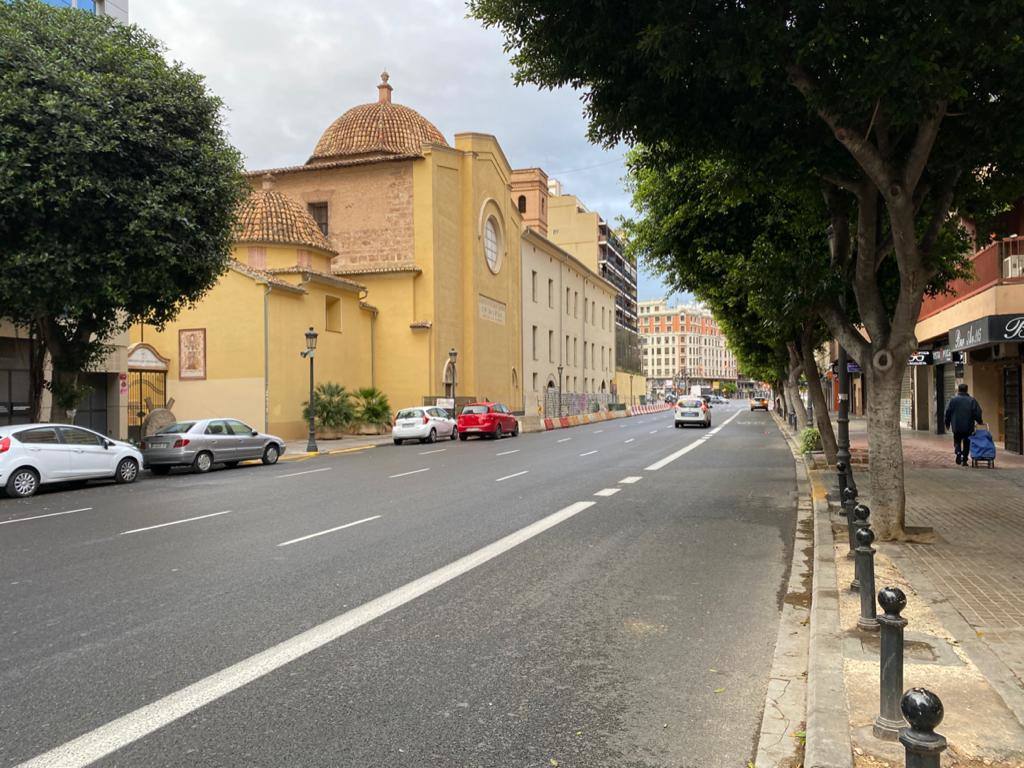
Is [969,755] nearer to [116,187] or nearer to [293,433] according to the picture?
[116,187]

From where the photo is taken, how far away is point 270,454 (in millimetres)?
21734

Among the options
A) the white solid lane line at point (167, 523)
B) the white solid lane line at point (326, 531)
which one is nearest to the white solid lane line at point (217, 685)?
the white solid lane line at point (326, 531)

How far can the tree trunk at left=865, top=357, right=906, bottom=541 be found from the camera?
8305 millimetres

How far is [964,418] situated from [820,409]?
2940mm

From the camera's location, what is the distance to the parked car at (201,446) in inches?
740

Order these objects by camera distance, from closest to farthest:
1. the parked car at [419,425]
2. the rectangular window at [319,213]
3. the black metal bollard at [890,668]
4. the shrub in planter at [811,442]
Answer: the black metal bollard at [890,668] → the shrub in planter at [811,442] → the parked car at [419,425] → the rectangular window at [319,213]

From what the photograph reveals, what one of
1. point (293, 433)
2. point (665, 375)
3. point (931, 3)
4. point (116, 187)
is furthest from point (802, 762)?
point (665, 375)

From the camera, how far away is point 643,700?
168 inches

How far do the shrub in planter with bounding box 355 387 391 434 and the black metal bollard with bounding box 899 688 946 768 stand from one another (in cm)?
3246

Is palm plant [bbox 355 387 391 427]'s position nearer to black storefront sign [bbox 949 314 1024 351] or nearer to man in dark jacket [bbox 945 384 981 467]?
man in dark jacket [bbox 945 384 981 467]

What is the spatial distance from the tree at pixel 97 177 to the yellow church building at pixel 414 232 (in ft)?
73.2

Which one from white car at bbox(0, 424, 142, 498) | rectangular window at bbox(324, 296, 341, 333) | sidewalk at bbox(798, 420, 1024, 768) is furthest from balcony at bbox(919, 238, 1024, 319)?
rectangular window at bbox(324, 296, 341, 333)

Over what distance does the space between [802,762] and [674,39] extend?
6.07 metres

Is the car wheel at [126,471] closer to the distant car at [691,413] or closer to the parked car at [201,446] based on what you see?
the parked car at [201,446]
